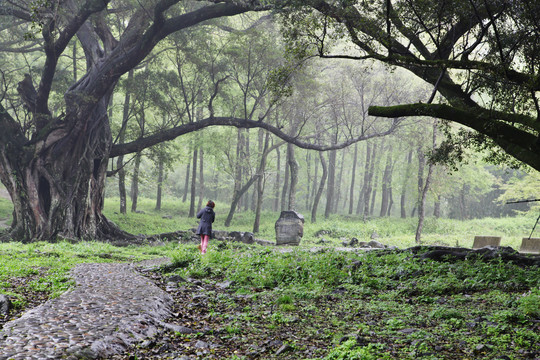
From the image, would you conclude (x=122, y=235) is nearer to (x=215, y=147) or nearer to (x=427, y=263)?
(x=215, y=147)

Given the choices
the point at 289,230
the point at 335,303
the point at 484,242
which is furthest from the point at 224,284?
the point at 289,230

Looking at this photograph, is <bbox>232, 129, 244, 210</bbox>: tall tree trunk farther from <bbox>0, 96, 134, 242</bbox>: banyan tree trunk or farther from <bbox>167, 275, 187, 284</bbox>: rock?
<bbox>167, 275, 187, 284</bbox>: rock

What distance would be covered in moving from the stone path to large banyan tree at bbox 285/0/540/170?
5.71 metres

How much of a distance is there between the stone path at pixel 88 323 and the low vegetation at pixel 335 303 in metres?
0.33

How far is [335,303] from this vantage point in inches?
259

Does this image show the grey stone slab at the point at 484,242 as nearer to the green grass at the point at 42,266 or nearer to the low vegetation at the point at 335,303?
the low vegetation at the point at 335,303

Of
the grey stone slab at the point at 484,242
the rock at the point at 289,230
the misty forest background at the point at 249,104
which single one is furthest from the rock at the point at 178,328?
the rock at the point at 289,230

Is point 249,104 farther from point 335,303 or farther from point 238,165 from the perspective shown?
point 335,303

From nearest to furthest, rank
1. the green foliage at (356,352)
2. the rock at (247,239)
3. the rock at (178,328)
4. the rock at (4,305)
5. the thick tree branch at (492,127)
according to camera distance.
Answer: the green foliage at (356,352) → the rock at (178,328) → the rock at (4,305) → the thick tree branch at (492,127) → the rock at (247,239)

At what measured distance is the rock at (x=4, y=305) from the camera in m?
5.36

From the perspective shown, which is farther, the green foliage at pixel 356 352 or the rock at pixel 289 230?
the rock at pixel 289 230

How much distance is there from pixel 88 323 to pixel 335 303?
3.75m

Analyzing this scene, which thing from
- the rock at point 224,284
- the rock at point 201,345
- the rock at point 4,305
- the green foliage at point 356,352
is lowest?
the rock at point 224,284

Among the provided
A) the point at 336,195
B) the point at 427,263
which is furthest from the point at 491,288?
the point at 336,195
